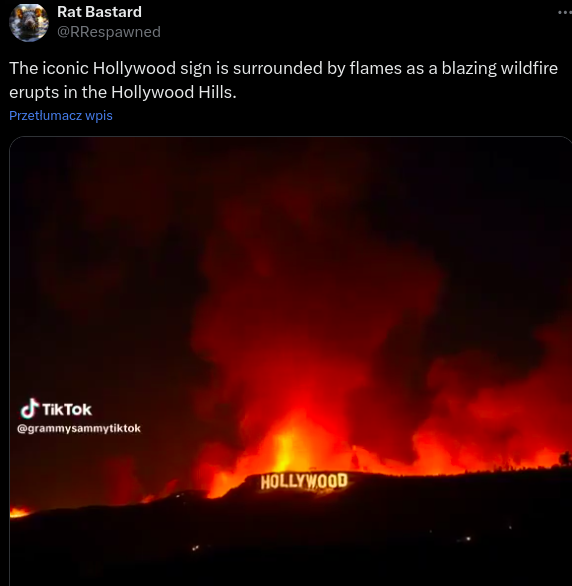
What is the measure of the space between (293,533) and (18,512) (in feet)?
8.28

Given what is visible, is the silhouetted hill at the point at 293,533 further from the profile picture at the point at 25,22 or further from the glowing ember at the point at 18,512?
the profile picture at the point at 25,22

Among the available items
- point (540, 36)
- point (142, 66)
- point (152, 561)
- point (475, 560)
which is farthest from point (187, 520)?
point (540, 36)

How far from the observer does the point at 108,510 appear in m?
7.51

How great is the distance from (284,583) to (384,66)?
4.59 meters

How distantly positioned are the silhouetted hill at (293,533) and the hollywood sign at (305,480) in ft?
0.55

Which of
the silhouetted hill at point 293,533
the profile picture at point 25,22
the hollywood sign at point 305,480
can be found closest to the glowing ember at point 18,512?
the silhouetted hill at point 293,533

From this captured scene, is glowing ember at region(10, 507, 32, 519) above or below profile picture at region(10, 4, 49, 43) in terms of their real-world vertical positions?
below

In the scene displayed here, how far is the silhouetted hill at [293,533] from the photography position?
7152mm

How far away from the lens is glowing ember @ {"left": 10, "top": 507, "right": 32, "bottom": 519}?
6.84 meters

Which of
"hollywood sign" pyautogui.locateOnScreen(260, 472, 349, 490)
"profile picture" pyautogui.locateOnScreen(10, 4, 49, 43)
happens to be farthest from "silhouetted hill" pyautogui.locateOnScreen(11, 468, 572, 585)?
"profile picture" pyautogui.locateOnScreen(10, 4, 49, 43)

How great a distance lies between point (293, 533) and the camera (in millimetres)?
7422

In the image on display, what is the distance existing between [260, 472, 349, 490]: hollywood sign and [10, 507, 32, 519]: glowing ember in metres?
2.14

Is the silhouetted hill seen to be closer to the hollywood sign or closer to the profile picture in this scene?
the hollywood sign

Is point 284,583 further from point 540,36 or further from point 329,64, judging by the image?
point 540,36
